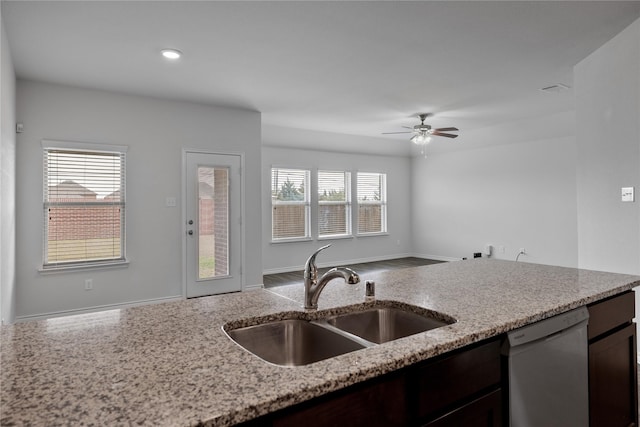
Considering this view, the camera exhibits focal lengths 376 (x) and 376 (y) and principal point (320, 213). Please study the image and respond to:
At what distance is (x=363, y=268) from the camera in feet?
24.7

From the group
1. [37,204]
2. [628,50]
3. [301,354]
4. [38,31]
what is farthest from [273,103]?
[301,354]

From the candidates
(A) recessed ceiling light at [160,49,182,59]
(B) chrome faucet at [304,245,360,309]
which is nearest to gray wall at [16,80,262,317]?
(A) recessed ceiling light at [160,49,182,59]

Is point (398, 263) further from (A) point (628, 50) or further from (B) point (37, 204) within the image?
(B) point (37, 204)

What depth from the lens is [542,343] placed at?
1395 millimetres

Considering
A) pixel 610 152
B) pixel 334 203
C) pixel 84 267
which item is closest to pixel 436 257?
pixel 334 203

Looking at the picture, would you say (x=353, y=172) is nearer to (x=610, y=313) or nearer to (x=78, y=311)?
(x=78, y=311)

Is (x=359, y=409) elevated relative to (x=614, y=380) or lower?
elevated

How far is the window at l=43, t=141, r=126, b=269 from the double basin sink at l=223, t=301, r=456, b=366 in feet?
12.9

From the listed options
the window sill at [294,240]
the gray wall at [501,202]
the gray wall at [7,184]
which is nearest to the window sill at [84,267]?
the gray wall at [7,184]

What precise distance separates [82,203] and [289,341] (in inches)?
159

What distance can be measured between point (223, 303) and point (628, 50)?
141 inches

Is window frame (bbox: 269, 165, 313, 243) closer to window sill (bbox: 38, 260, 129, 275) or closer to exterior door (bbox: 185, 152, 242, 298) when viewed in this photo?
exterior door (bbox: 185, 152, 242, 298)

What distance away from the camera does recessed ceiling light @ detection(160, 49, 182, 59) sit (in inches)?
132

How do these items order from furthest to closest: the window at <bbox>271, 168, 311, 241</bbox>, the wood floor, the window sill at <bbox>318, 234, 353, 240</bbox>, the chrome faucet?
the window sill at <bbox>318, 234, 353, 240</bbox> < the window at <bbox>271, 168, 311, 241</bbox> < the wood floor < the chrome faucet
